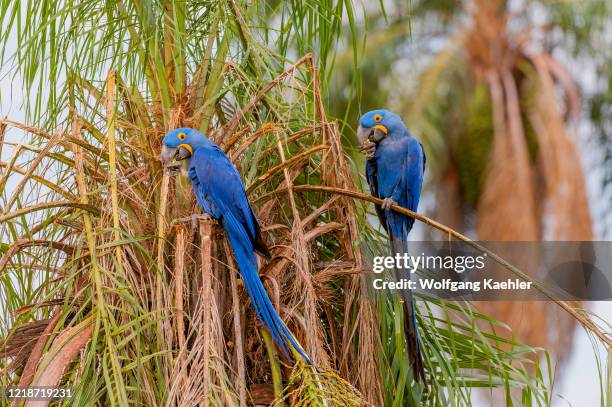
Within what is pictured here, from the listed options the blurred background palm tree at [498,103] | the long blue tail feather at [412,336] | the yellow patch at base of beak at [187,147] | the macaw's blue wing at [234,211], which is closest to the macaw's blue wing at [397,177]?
the long blue tail feather at [412,336]

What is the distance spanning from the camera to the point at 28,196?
329cm

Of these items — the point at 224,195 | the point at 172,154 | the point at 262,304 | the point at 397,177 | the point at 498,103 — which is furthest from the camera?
the point at 498,103

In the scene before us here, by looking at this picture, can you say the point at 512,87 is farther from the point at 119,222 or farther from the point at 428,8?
the point at 119,222

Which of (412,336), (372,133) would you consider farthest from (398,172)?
(412,336)

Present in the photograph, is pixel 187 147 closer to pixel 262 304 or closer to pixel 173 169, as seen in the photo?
pixel 173 169

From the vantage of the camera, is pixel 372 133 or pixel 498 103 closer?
pixel 372 133

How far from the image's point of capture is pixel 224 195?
→ 10.8 ft

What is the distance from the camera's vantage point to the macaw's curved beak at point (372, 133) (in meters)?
3.99

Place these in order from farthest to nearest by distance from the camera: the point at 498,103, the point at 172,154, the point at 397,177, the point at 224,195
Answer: the point at 498,103
the point at 397,177
the point at 224,195
the point at 172,154

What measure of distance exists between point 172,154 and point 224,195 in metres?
0.26

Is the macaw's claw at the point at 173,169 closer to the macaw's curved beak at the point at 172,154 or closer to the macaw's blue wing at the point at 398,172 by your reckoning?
the macaw's curved beak at the point at 172,154

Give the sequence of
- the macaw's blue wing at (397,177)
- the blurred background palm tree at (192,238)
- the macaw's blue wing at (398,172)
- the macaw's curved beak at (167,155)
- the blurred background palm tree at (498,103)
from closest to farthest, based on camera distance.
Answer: the blurred background palm tree at (192,238) → the macaw's curved beak at (167,155) → the macaw's blue wing at (397,177) → the macaw's blue wing at (398,172) → the blurred background palm tree at (498,103)

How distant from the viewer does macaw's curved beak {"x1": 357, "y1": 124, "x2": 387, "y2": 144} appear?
3990 mm

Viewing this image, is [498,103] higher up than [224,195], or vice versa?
[498,103]
